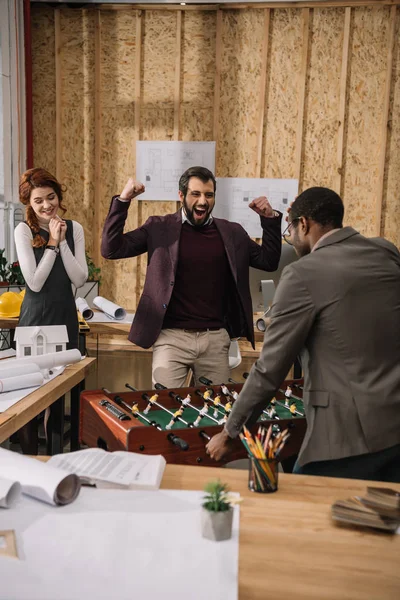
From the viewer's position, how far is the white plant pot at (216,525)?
45.7 inches

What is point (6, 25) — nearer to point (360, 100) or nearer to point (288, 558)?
point (360, 100)

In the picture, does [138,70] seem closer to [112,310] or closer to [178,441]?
[112,310]

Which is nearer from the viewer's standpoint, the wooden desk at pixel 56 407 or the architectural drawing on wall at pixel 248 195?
the wooden desk at pixel 56 407

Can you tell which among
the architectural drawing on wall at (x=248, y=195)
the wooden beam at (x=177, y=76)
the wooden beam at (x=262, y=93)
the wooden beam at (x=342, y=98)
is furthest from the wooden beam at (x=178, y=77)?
the wooden beam at (x=342, y=98)

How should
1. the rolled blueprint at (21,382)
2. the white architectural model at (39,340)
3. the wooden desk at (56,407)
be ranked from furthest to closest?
the white architectural model at (39,340), the rolled blueprint at (21,382), the wooden desk at (56,407)

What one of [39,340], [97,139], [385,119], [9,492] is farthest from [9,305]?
[385,119]

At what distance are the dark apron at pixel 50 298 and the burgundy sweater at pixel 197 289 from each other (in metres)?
0.75

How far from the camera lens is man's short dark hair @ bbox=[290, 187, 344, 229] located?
1.89 meters

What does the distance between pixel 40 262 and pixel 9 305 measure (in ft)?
2.88

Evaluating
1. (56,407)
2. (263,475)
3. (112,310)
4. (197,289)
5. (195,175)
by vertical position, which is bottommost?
(56,407)

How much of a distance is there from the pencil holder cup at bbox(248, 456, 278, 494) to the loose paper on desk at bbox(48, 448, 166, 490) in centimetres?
22

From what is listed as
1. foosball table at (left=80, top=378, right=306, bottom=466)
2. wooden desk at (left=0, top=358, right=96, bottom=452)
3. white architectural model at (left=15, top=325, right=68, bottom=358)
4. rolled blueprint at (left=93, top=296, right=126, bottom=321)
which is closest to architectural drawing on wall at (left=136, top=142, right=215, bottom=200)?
rolled blueprint at (left=93, top=296, right=126, bottom=321)

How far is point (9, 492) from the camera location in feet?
4.22

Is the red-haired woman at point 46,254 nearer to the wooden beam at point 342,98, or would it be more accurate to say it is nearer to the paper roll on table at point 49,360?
the paper roll on table at point 49,360
